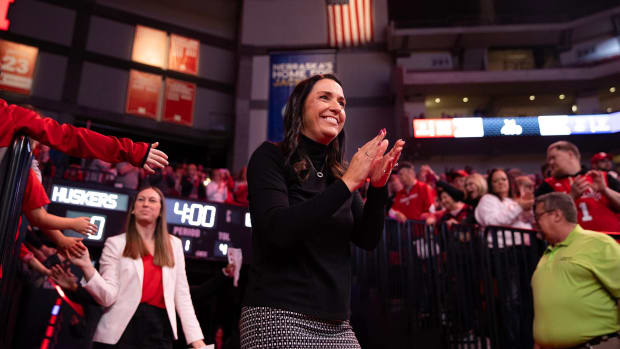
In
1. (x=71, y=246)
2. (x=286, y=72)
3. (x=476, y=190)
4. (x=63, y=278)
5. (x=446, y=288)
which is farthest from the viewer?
(x=286, y=72)

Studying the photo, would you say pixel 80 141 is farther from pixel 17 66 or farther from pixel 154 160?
pixel 17 66

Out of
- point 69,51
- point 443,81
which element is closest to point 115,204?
point 69,51

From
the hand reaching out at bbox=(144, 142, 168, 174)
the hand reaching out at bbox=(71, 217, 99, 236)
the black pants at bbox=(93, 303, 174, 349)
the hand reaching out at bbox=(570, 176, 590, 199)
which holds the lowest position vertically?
the black pants at bbox=(93, 303, 174, 349)

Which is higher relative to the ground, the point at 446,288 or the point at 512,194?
the point at 512,194

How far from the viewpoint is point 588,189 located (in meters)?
4.25

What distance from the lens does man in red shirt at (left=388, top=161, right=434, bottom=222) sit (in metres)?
6.43

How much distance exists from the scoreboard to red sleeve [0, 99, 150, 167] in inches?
121

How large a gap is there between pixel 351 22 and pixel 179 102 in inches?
295

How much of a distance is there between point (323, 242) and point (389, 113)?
1656 centimetres

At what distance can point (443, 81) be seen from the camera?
17188mm

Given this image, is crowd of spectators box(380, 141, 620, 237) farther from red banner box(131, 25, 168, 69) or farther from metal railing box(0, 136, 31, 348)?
red banner box(131, 25, 168, 69)

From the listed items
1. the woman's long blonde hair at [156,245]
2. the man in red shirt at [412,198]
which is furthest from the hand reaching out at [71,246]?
the man in red shirt at [412,198]

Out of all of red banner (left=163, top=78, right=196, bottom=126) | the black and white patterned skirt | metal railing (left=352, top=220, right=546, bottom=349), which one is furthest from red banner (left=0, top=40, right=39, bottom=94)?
the black and white patterned skirt

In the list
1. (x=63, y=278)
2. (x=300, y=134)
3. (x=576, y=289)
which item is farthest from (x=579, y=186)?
(x=63, y=278)
